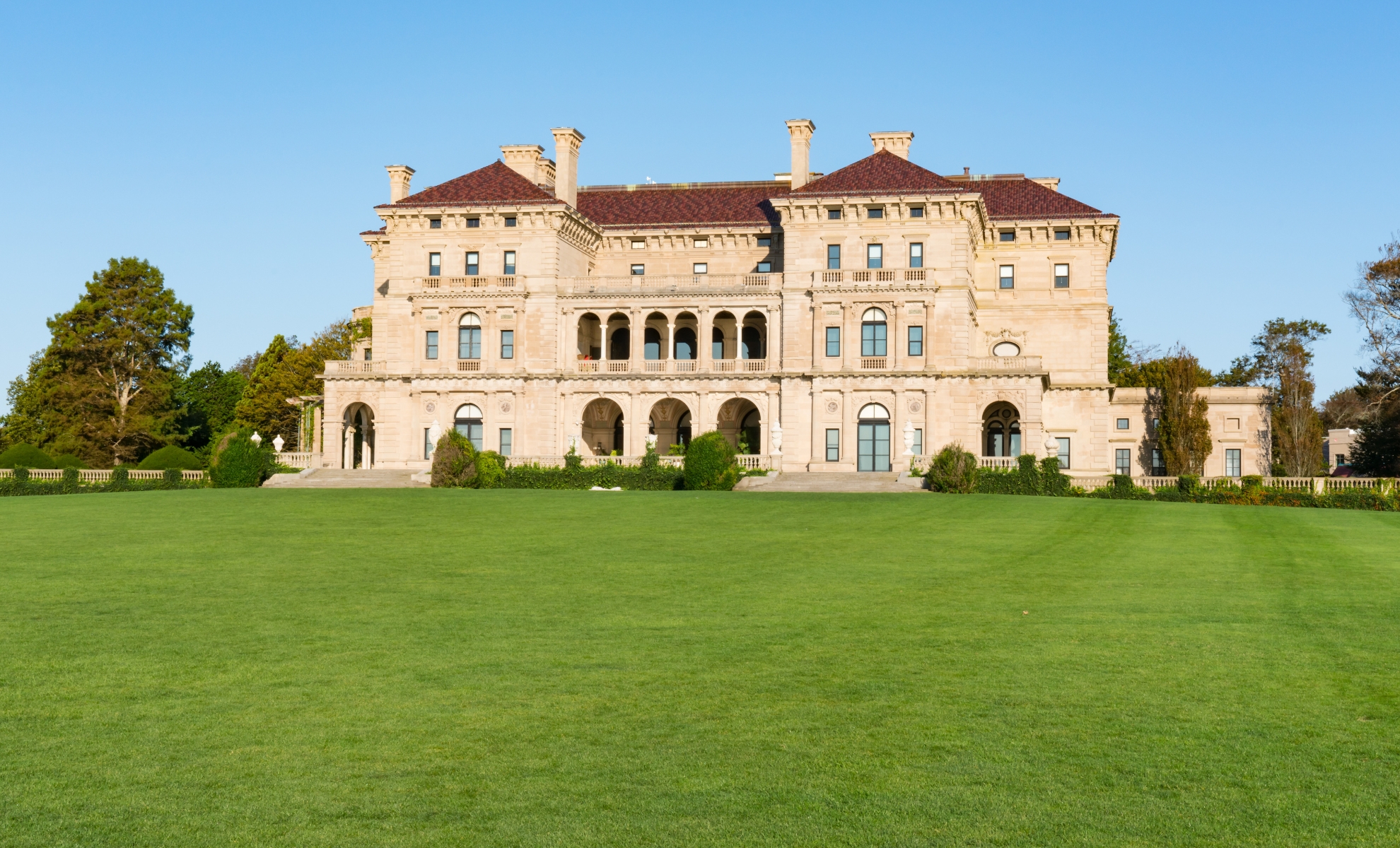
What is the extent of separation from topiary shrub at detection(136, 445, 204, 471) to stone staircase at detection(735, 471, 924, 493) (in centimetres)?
2794

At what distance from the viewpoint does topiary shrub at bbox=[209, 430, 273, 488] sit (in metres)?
54.3

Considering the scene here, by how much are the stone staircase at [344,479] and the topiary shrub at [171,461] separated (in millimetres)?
7150

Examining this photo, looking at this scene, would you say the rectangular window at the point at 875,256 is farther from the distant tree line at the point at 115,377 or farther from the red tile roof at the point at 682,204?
the distant tree line at the point at 115,377

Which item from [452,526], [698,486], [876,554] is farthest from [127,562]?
[698,486]

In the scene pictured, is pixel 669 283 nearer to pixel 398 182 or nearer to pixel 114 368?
pixel 398 182

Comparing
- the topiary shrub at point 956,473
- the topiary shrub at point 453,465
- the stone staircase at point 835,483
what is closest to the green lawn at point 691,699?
the topiary shrub at point 956,473

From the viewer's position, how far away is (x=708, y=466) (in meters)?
50.4

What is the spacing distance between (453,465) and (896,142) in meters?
32.9

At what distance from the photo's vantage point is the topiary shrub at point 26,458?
62.5 meters

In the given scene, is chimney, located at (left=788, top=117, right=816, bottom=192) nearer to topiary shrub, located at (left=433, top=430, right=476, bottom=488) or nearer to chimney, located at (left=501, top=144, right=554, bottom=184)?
chimney, located at (left=501, top=144, right=554, bottom=184)

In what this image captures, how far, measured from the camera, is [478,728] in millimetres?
10000

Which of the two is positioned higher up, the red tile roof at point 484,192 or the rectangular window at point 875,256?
the red tile roof at point 484,192

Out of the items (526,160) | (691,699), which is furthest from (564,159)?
(691,699)

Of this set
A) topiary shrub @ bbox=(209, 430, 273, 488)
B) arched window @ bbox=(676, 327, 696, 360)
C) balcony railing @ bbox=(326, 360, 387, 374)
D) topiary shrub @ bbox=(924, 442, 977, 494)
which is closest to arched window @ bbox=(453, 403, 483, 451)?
balcony railing @ bbox=(326, 360, 387, 374)
